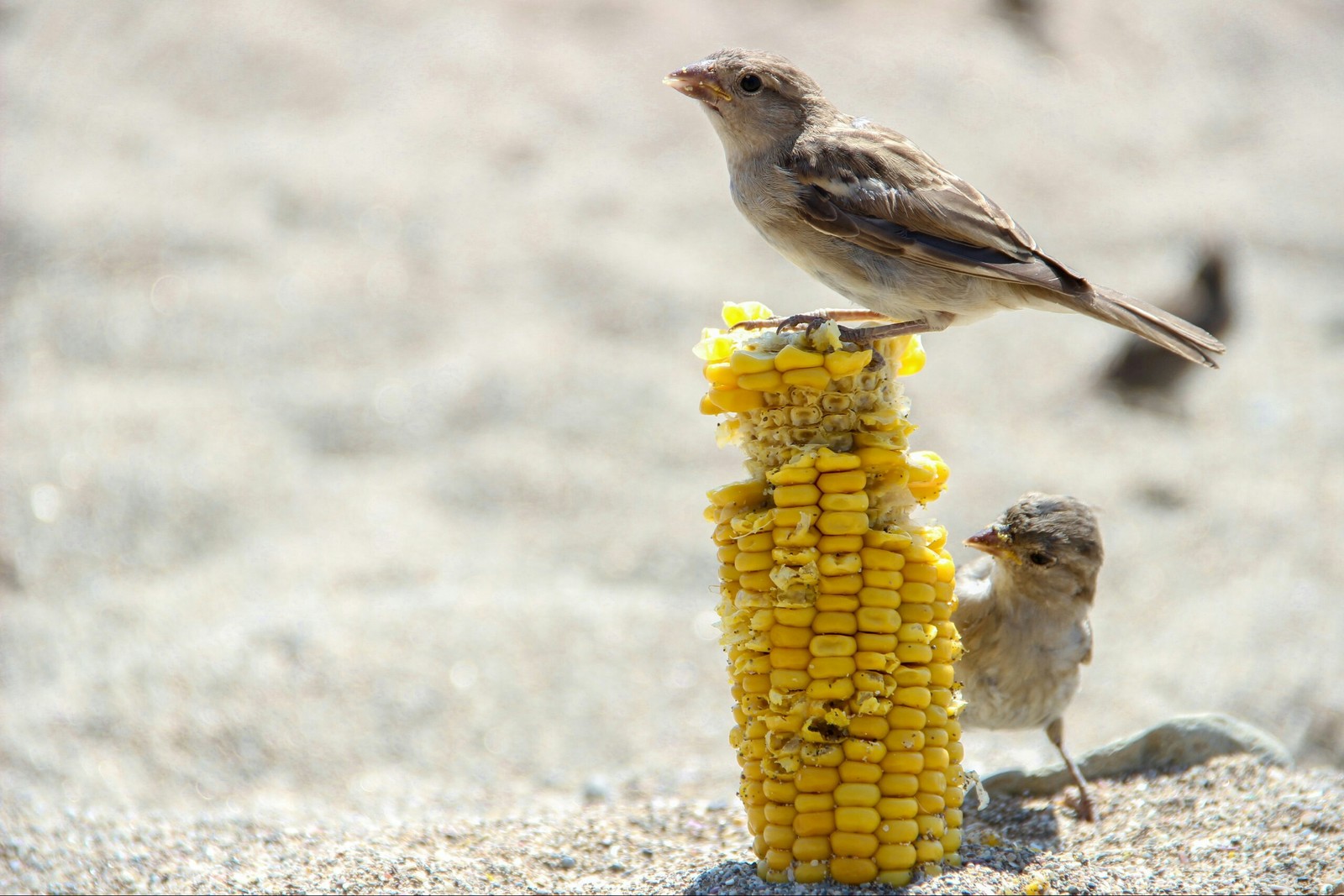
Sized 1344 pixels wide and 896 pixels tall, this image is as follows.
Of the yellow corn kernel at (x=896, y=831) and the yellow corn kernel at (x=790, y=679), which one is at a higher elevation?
the yellow corn kernel at (x=790, y=679)

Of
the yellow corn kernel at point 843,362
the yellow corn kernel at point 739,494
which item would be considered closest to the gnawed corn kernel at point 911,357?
the yellow corn kernel at point 843,362

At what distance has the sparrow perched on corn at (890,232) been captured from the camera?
3.66 meters

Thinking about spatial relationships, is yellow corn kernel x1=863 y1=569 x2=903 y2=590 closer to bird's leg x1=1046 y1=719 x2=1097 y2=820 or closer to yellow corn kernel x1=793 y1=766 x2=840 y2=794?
yellow corn kernel x1=793 y1=766 x2=840 y2=794

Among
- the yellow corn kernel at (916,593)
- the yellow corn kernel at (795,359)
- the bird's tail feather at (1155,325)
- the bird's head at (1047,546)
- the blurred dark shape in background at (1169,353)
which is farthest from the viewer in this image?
the blurred dark shape in background at (1169,353)

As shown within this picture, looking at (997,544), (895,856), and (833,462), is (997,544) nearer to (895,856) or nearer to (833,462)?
(833,462)

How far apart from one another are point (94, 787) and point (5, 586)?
6.27 ft

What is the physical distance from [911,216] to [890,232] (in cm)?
10

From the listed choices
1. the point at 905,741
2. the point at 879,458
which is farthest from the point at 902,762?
the point at 879,458

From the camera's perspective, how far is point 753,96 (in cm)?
406

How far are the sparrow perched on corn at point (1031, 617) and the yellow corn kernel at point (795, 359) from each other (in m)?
1.17

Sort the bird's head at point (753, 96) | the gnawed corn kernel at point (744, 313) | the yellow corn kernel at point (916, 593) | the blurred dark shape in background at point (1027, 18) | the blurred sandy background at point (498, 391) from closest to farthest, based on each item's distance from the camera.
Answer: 1. the yellow corn kernel at point (916, 593)
2. the gnawed corn kernel at point (744, 313)
3. the bird's head at point (753, 96)
4. the blurred sandy background at point (498, 391)
5. the blurred dark shape in background at point (1027, 18)

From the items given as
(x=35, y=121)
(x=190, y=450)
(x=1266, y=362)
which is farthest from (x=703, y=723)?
(x=35, y=121)

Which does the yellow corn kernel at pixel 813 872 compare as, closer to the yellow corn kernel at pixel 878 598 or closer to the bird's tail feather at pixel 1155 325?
the yellow corn kernel at pixel 878 598

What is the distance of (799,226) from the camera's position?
12.5 ft
